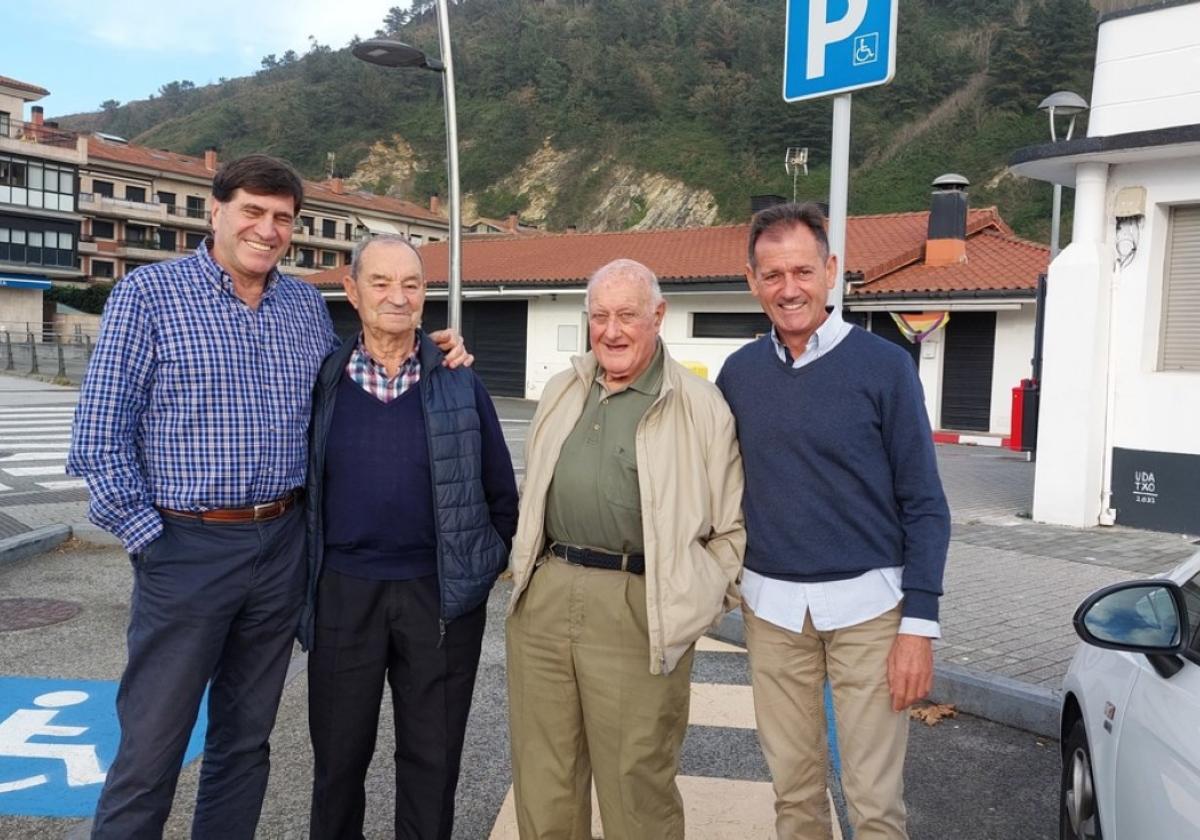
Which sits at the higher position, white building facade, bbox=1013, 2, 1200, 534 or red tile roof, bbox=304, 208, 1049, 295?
red tile roof, bbox=304, 208, 1049, 295

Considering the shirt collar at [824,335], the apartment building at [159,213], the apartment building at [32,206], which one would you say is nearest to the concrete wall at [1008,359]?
the shirt collar at [824,335]

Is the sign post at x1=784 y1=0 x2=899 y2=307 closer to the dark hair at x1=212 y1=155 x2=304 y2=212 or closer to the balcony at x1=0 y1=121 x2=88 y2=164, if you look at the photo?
the dark hair at x1=212 y1=155 x2=304 y2=212

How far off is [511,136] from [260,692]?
82131 mm

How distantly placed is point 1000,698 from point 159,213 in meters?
69.3

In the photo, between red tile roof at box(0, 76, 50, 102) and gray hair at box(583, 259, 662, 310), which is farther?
red tile roof at box(0, 76, 50, 102)

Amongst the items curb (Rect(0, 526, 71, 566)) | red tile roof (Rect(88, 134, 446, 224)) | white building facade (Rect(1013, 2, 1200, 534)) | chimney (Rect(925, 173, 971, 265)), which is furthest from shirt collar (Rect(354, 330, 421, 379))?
red tile roof (Rect(88, 134, 446, 224))

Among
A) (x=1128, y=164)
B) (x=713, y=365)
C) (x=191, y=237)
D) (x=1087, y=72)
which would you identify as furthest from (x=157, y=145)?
(x=1128, y=164)

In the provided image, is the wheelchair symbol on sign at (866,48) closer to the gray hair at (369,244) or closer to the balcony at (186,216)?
the gray hair at (369,244)

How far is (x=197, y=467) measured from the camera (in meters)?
2.82

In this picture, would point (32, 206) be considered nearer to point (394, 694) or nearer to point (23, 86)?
point (23, 86)

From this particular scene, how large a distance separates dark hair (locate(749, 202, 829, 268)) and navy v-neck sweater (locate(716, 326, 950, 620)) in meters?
0.30

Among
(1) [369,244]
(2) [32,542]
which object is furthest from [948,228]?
(1) [369,244]

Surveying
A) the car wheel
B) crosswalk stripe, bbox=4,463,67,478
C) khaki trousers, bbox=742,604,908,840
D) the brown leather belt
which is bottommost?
crosswalk stripe, bbox=4,463,67,478

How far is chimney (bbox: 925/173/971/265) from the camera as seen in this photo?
22828 millimetres
